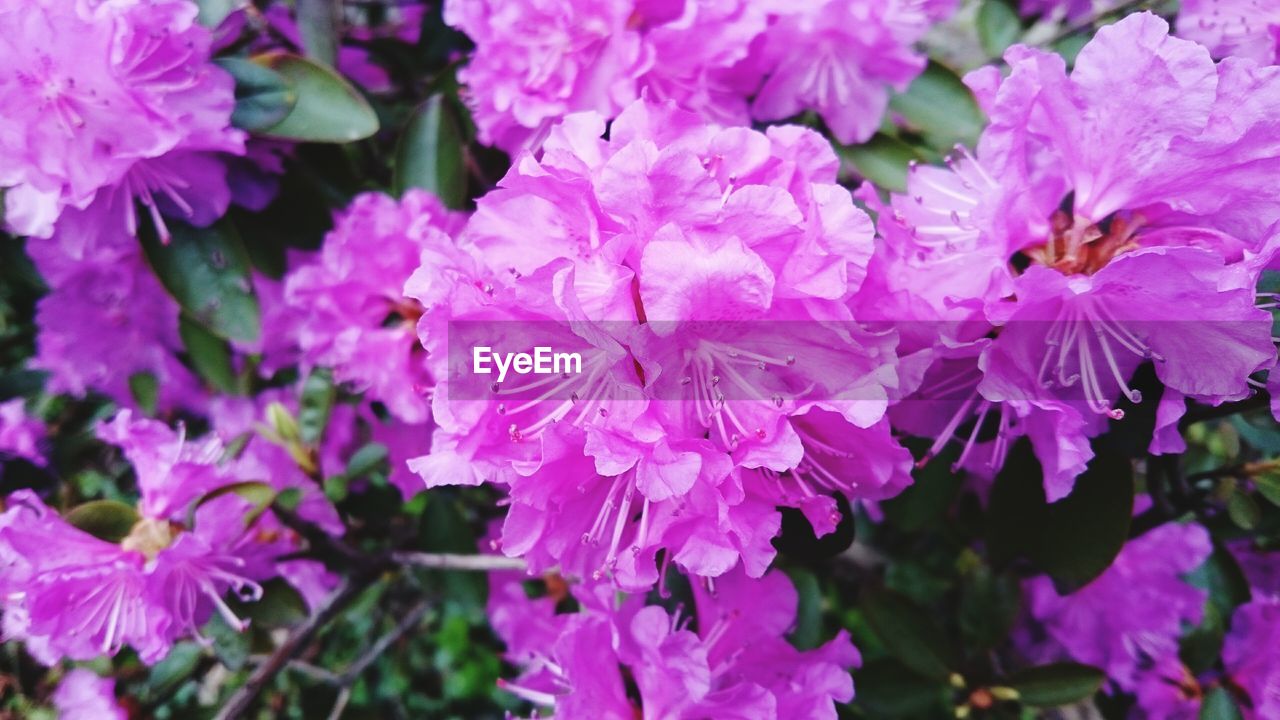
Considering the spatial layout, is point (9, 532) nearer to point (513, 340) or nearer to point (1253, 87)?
point (513, 340)

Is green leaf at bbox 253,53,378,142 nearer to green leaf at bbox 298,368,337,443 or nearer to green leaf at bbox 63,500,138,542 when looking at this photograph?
green leaf at bbox 298,368,337,443

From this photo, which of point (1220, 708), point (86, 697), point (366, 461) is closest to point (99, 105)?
point (366, 461)

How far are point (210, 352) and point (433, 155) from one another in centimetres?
70

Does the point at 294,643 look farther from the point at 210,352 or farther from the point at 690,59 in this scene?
the point at 690,59

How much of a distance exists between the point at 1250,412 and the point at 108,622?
1.45 metres

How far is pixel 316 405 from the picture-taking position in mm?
1462

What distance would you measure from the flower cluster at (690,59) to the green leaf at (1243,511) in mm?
697

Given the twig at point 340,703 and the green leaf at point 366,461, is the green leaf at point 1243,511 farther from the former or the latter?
the twig at point 340,703

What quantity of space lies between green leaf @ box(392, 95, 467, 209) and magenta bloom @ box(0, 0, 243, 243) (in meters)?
0.26

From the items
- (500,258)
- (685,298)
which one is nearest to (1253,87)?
(685,298)

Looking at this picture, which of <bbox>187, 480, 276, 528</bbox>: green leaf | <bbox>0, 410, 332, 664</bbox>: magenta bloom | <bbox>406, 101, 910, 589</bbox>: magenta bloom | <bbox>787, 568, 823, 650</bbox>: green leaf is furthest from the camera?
<bbox>787, 568, 823, 650</bbox>: green leaf

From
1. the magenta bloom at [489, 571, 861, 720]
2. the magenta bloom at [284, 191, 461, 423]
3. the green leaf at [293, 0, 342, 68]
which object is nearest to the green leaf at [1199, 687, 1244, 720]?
the magenta bloom at [489, 571, 861, 720]

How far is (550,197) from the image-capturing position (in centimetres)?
76

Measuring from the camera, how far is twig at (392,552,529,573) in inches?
56.2
